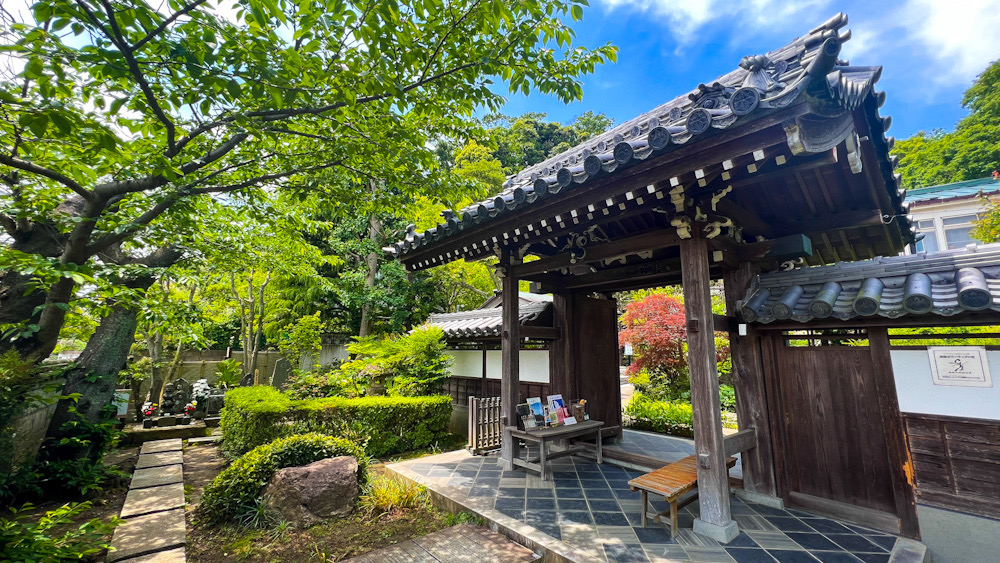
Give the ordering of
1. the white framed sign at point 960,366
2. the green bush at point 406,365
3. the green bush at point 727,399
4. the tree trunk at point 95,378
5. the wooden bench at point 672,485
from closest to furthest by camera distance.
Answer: the white framed sign at point 960,366
the wooden bench at point 672,485
the tree trunk at point 95,378
the green bush at point 406,365
the green bush at point 727,399

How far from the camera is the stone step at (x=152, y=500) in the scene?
418 cm

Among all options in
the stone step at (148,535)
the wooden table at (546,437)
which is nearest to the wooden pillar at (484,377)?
the wooden table at (546,437)

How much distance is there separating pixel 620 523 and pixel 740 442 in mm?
1480

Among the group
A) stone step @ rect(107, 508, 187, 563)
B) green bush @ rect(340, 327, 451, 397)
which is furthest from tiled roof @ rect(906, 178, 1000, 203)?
stone step @ rect(107, 508, 187, 563)

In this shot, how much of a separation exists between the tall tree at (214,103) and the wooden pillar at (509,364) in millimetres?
1829

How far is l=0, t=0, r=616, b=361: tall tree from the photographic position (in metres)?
2.42

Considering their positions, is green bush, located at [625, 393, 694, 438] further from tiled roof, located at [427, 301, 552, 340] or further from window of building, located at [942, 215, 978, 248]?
window of building, located at [942, 215, 978, 248]

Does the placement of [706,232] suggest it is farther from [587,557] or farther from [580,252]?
[587,557]

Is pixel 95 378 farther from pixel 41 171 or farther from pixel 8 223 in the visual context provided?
pixel 41 171

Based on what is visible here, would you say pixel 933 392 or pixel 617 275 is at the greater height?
pixel 617 275

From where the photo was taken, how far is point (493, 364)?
8.31m

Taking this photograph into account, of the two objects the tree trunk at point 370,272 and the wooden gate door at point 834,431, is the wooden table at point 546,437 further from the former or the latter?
the tree trunk at point 370,272

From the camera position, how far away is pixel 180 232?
4.87 meters

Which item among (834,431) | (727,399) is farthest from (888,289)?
(727,399)
